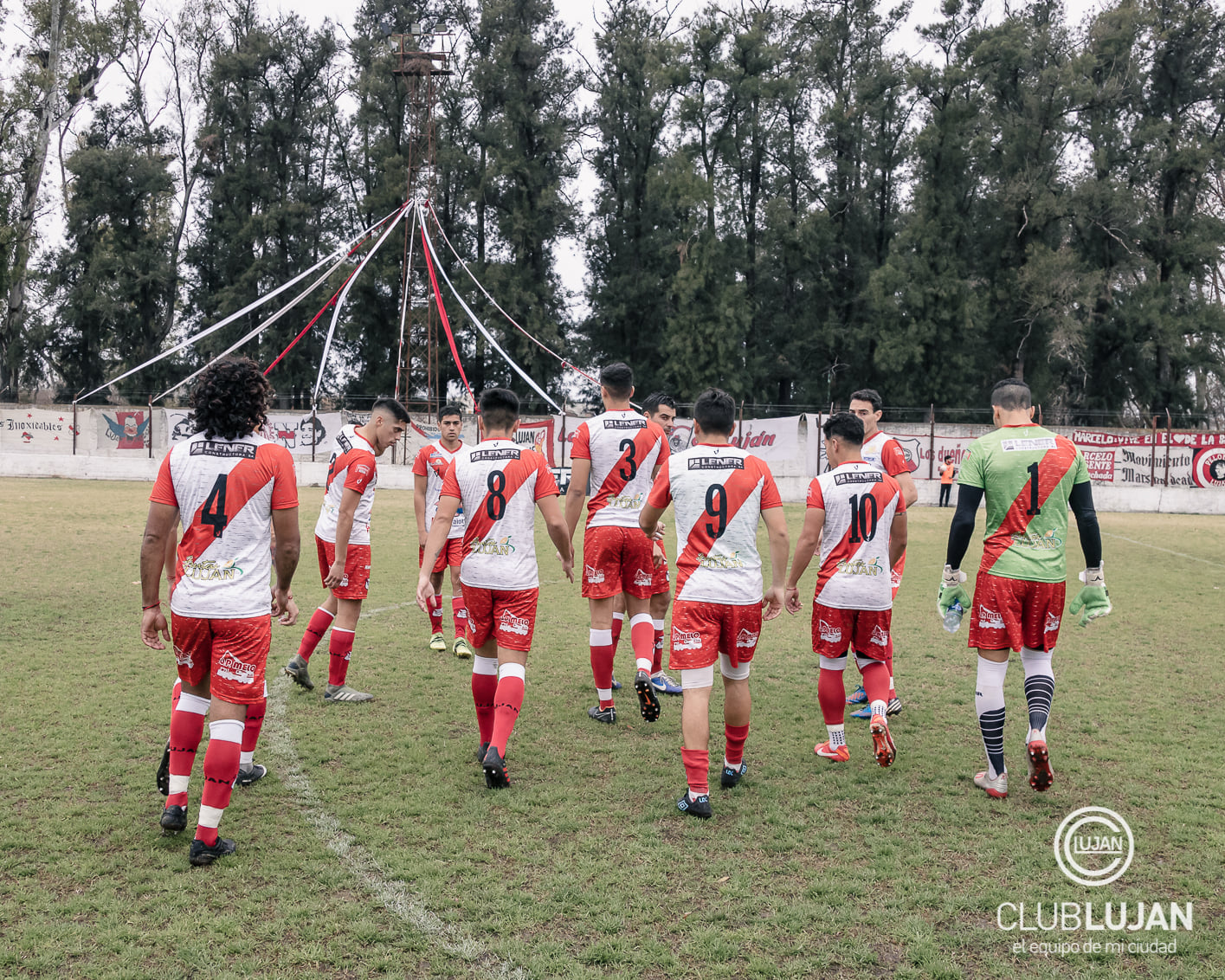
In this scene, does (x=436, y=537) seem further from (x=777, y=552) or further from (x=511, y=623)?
(x=777, y=552)

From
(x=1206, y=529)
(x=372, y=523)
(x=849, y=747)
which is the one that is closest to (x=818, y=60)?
(x=1206, y=529)

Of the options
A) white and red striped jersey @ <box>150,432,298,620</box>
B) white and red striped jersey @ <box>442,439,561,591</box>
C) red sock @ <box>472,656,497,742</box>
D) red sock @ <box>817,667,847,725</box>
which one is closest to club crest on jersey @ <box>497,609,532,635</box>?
white and red striped jersey @ <box>442,439,561,591</box>

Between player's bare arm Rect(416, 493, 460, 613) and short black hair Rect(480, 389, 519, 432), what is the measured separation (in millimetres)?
471

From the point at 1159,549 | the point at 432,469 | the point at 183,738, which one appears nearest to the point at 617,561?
the point at 432,469

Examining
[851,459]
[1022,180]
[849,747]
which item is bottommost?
[849,747]

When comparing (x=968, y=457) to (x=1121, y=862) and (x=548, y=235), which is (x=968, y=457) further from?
(x=548, y=235)

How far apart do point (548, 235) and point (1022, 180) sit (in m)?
21.5

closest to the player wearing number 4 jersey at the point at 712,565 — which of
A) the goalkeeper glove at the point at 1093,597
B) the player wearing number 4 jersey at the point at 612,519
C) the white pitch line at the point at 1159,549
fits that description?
the player wearing number 4 jersey at the point at 612,519

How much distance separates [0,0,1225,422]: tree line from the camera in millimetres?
40469

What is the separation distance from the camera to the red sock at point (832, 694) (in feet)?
18.2

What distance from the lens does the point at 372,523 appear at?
1781 centimetres

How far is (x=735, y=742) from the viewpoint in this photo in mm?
5199

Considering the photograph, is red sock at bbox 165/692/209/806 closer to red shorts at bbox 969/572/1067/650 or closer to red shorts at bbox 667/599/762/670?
red shorts at bbox 667/599/762/670

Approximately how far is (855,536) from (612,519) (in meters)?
1.79
